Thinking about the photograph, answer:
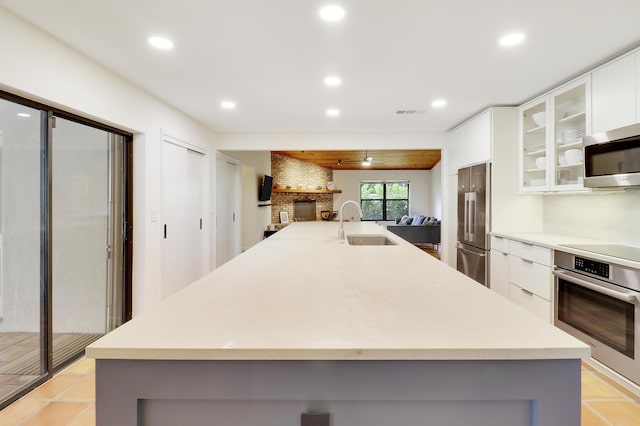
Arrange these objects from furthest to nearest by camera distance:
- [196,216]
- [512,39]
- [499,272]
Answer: [196,216]
[499,272]
[512,39]

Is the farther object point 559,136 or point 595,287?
point 559,136

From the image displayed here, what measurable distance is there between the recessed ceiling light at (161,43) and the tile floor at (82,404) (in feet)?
7.52

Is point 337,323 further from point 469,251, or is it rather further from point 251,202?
point 251,202

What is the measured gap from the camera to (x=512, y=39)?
2.23m

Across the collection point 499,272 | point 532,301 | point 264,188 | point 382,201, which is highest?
point 264,188

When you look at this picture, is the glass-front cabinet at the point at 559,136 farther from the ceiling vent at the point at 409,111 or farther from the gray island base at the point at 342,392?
the gray island base at the point at 342,392

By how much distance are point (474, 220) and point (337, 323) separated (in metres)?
3.58

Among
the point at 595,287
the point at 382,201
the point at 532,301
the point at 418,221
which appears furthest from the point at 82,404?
the point at 382,201

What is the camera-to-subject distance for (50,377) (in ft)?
7.67

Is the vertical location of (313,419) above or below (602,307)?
above

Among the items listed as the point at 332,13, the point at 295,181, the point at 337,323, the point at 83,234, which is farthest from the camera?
the point at 295,181

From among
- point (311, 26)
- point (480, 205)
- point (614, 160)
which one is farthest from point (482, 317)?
point (480, 205)

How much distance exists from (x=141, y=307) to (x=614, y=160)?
4095mm

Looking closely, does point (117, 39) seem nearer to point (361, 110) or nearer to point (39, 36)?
point (39, 36)
